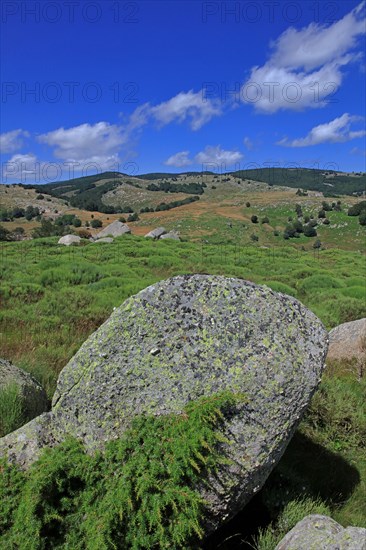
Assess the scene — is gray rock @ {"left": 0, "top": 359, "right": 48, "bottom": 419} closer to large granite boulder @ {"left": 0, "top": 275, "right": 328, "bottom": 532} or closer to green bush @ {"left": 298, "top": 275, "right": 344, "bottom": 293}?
large granite boulder @ {"left": 0, "top": 275, "right": 328, "bottom": 532}

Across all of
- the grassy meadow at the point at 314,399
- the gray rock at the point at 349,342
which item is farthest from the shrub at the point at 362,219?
the gray rock at the point at 349,342

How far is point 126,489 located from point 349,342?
7.17 meters

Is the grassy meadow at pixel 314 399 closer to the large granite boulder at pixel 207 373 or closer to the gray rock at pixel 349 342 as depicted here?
the gray rock at pixel 349 342

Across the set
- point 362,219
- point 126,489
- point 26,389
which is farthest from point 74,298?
point 362,219

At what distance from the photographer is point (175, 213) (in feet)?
Answer: 245

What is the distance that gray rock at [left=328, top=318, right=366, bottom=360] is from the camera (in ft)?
28.0

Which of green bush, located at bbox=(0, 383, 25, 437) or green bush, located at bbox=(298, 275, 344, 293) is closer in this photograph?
green bush, located at bbox=(0, 383, 25, 437)

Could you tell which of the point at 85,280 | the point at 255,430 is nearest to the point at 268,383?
the point at 255,430

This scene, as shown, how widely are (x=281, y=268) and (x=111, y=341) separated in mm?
21356

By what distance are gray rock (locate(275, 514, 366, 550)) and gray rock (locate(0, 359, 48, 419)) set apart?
300cm

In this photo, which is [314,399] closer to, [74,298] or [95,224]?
[74,298]

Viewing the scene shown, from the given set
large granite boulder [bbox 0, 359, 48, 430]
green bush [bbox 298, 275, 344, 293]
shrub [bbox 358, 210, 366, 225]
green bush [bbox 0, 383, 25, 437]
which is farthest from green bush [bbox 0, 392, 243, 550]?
shrub [bbox 358, 210, 366, 225]

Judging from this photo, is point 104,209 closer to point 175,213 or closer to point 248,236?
point 175,213

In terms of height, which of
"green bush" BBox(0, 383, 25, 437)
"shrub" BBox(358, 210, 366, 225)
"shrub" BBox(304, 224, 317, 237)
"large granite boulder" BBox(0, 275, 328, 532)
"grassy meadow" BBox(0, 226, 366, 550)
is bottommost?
"grassy meadow" BBox(0, 226, 366, 550)
